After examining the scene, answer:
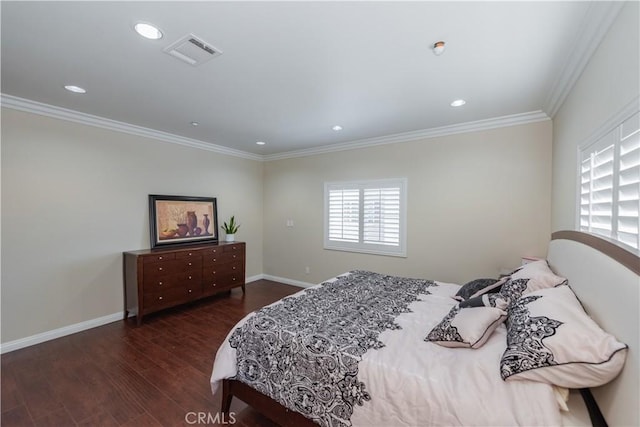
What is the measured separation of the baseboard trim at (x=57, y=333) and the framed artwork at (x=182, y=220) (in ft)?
3.45

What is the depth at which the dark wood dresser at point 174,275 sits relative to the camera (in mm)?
3529

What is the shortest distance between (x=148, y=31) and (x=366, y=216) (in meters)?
3.56

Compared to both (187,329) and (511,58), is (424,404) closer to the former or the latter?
(511,58)

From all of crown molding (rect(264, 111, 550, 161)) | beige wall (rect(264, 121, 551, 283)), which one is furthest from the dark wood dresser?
crown molding (rect(264, 111, 550, 161))

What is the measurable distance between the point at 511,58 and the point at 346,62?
1.26m

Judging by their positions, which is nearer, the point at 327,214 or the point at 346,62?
the point at 346,62

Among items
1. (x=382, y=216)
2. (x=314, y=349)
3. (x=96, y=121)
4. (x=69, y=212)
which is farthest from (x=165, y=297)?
(x=382, y=216)

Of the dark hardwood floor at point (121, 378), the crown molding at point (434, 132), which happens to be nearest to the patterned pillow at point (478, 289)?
the dark hardwood floor at point (121, 378)

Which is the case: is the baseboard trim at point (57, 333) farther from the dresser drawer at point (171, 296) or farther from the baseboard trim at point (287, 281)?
the baseboard trim at point (287, 281)

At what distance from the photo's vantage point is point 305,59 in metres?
2.09

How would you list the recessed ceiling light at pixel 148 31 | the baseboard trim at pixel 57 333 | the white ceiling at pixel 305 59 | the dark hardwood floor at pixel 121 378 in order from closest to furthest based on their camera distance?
the white ceiling at pixel 305 59
the recessed ceiling light at pixel 148 31
the dark hardwood floor at pixel 121 378
the baseboard trim at pixel 57 333

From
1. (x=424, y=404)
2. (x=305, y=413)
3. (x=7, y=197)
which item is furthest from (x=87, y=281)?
(x=424, y=404)

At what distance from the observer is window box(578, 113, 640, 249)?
134 centimetres

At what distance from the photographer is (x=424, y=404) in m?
1.33
